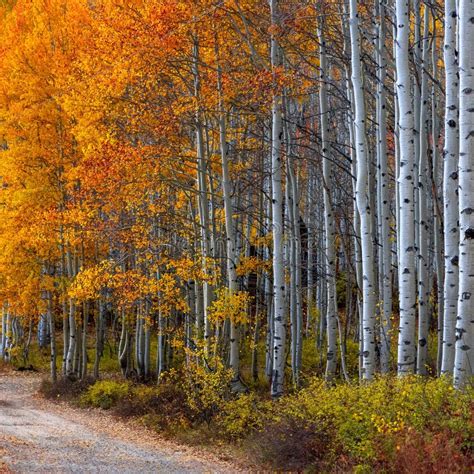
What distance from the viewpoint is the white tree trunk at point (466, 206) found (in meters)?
7.75

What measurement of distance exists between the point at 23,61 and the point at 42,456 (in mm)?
11172

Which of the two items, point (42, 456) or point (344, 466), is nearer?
point (344, 466)

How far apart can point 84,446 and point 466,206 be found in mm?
7261

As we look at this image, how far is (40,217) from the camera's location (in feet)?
57.4

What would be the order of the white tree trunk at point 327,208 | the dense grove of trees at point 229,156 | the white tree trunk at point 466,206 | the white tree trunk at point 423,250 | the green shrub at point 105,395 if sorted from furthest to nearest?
the green shrub at point 105,395 < the white tree trunk at point 327,208 < the white tree trunk at point 423,250 < the dense grove of trees at point 229,156 < the white tree trunk at point 466,206

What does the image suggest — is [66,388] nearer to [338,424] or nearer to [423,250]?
[423,250]

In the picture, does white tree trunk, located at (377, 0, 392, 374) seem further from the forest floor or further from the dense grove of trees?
the forest floor

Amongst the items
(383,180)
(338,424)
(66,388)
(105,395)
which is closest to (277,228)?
(383,180)

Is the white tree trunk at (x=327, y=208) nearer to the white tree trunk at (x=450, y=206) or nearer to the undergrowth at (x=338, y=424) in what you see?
the undergrowth at (x=338, y=424)

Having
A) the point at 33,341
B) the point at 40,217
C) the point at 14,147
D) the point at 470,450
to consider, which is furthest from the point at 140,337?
the point at 470,450

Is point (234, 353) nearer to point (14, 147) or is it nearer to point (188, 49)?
point (188, 49)

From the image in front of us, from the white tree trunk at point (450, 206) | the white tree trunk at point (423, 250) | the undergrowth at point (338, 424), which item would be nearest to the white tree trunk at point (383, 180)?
the white tree trunk at point (423, 250)

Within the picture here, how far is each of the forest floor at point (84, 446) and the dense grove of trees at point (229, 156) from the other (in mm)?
2003

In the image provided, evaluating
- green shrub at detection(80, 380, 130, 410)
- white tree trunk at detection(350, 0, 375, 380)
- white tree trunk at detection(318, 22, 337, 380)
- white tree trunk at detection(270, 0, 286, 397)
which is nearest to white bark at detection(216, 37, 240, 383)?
white tree trunk at detection(270, 0, 286, 397)
